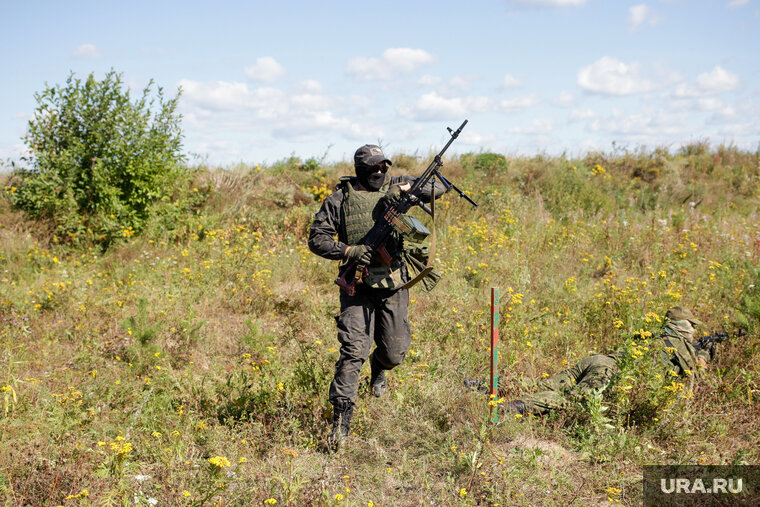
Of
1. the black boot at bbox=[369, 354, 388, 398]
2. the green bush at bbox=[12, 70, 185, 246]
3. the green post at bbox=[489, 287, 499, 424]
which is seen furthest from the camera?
the green bush at bbox=[12, 70, 185, 246]

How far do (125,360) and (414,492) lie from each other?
3446 millimetres

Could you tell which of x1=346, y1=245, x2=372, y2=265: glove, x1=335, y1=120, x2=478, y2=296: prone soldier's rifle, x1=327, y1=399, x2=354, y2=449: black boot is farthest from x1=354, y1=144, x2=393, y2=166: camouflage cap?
x1=327, y1=399, x2=354, y2=449: black boot

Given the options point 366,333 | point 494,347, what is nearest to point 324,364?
point 366,333

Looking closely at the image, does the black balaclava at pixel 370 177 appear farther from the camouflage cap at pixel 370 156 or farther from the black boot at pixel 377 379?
the black boot at pixel 377 379

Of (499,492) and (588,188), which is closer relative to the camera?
(499,492)

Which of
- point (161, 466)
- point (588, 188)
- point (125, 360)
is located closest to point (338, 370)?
point (161, 466)

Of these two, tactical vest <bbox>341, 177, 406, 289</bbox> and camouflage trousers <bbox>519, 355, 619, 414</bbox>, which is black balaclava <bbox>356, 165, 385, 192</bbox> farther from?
camouflage trousers <bbox>519, 355, 619, 414</bbox>

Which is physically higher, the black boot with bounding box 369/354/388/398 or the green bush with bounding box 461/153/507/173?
the green bush with bounding box 461/153/507/173

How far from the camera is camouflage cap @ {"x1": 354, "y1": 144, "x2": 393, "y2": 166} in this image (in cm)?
429

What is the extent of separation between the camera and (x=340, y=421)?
397 centimetres

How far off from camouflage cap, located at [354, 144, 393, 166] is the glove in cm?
70

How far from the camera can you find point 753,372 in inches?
186

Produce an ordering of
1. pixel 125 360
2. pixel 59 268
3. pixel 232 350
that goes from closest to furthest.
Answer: pixel 125 360 → pixel 232 350 → pixel 59 268

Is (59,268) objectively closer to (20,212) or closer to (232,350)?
(20,212)
